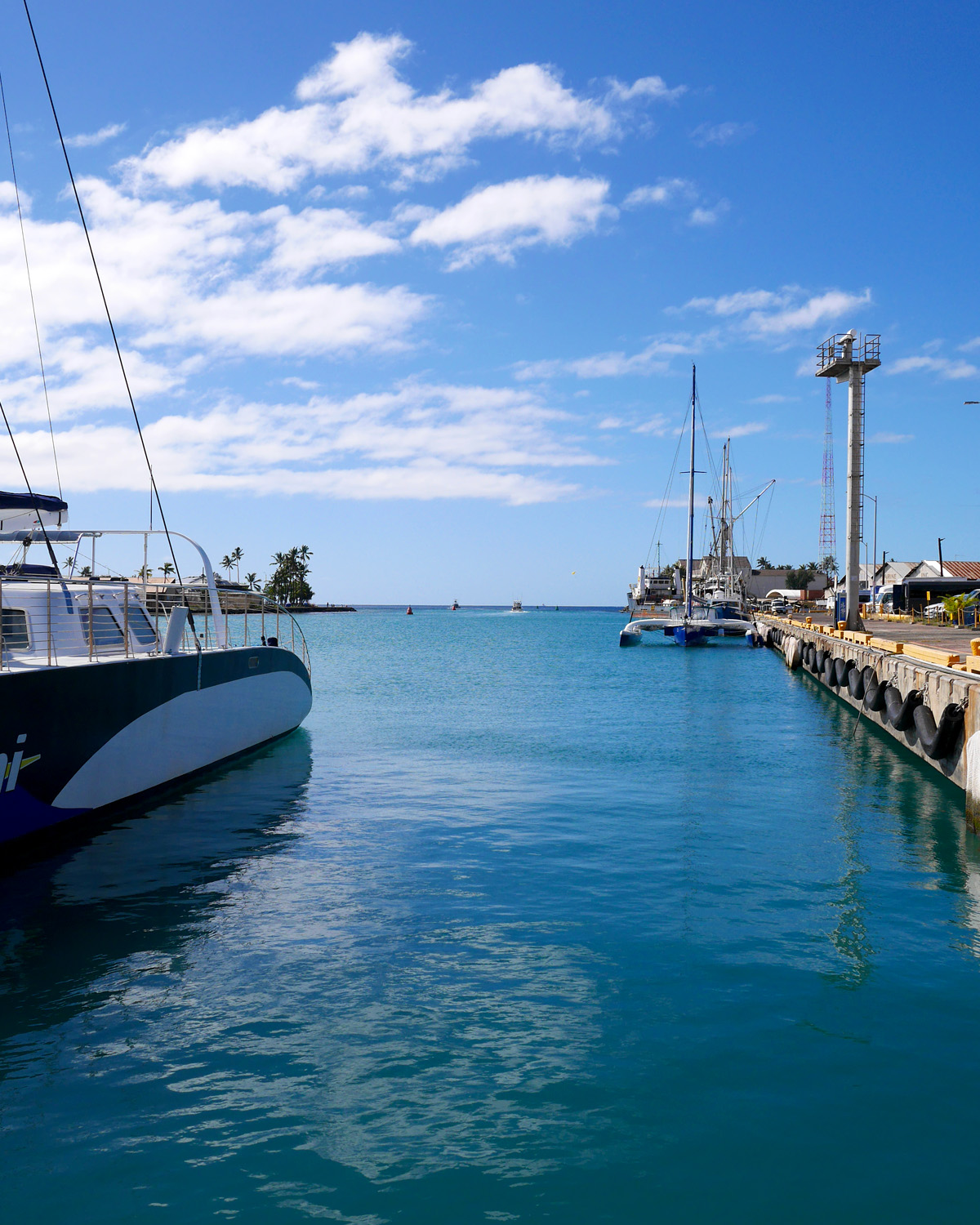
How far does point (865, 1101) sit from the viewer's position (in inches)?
205

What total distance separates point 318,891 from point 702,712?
1969cm

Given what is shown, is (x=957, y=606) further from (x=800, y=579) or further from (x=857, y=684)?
(x=800, y=579)

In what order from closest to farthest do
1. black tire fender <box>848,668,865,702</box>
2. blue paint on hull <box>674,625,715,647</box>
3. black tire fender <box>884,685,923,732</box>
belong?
black tire fender <box>884,685,923,732</box>, black tire fender <box>848,668,865,702</box>, blue paint on hull <box>674,625,715,647</box>

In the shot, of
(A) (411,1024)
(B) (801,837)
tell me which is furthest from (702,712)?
(A) (411,1024)

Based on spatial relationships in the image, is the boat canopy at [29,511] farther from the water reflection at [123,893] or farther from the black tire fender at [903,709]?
the black tire fender at [903,709]

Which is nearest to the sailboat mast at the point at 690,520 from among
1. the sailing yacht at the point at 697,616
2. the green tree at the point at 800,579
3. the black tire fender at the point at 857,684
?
the sailing yacht at the point at 697,616

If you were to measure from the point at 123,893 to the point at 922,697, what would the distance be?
588 inches

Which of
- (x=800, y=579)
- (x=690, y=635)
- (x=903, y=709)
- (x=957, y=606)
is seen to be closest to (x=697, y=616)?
(x=690, y=635)

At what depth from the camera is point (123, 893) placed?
9.16m

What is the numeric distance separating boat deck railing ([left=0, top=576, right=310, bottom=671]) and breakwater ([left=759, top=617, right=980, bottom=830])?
1203 centimetres

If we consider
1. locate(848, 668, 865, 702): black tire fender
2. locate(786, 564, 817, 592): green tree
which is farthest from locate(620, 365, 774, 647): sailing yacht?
locate(786, 564, 817, 592): green tree

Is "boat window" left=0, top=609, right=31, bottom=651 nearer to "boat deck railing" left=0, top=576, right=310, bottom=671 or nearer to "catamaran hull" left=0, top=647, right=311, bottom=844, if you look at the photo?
"boat deck railing" left=0, top=576, right=310, bottom=671

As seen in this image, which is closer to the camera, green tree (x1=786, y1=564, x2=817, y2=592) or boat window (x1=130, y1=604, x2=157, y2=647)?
boat window (x1=130, y1=604, x2=157, y2=647)

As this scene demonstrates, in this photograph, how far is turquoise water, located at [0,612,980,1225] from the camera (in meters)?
4.51
